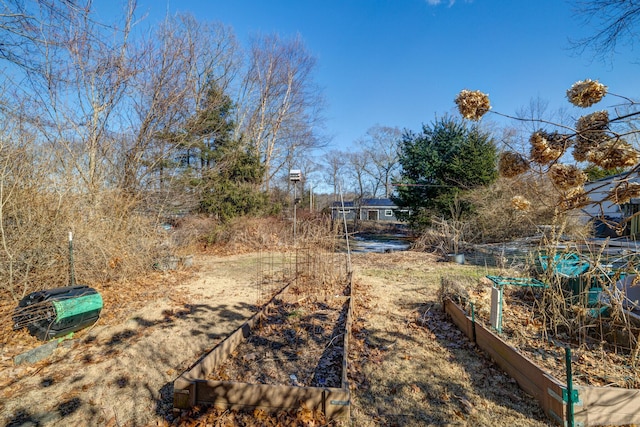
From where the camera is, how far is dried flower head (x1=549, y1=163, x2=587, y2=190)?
1334 millimetres

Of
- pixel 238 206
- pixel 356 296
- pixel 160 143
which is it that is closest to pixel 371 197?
pixel 238 206

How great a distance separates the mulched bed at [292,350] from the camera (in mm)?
3215

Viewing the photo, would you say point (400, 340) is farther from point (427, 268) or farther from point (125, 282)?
point (125, 282)

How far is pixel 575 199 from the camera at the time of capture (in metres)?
1.30

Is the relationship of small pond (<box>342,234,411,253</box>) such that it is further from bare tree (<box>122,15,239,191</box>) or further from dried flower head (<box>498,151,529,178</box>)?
dried flower head (<box>498,151,529,178</box>)

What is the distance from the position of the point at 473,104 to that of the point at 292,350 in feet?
11.0

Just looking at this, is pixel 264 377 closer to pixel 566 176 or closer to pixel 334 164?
pixel 566 176

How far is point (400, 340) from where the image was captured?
13.6ft

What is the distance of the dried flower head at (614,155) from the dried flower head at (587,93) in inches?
7.0

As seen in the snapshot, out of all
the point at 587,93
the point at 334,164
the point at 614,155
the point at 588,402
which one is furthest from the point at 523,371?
the point at 334,164

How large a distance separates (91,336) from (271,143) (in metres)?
16.8

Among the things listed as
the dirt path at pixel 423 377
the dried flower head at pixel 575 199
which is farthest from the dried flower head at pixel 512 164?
the dirt path at pixel 423 377

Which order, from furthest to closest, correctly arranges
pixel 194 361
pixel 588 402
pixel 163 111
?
pixel 163 111, pixel 194 361, pixel 588 402

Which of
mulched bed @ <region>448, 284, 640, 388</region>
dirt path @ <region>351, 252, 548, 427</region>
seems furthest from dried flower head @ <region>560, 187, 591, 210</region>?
mulched bed @ <region>448, 284, 640, 388</region>
